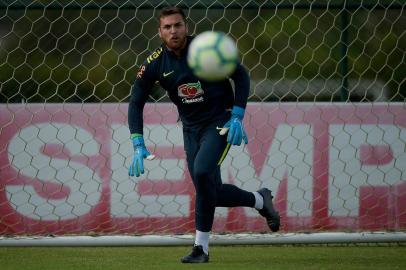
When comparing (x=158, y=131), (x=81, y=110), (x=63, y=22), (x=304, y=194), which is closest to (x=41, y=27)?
(x=63, y=22)

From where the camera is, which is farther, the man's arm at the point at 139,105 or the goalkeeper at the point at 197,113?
the man's arm at the point at 139,105

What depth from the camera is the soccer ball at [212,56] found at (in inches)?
267

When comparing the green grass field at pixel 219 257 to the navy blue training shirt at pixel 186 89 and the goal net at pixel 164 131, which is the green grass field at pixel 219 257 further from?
the navy blue training shirt at pixel 186 89

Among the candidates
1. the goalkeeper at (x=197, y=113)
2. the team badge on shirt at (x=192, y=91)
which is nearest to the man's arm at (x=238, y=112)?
the goalkeeper at (x=197, y=113)

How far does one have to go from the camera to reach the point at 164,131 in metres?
8.66

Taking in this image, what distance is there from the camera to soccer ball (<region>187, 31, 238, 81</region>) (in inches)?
267

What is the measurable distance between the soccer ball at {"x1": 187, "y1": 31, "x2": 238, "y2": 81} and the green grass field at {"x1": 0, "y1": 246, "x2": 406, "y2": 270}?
132 centimetres

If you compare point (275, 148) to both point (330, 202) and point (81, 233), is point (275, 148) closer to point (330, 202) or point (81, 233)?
point (330, 202)

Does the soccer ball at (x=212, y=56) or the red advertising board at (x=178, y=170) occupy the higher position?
the soccer ball at (x=212, y=56)

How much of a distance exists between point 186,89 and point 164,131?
1.40 meters

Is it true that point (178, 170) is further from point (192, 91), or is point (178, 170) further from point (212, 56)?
point (212, 56)

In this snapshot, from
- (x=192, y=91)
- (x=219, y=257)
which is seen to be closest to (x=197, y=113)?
(x=192, y=91)

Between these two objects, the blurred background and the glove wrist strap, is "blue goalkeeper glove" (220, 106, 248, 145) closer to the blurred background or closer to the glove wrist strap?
the glove wrist strap

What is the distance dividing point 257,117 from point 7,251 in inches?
92.6
